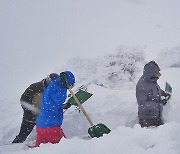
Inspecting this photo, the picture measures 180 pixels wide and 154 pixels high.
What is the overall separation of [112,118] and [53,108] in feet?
6.16

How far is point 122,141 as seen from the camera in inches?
104

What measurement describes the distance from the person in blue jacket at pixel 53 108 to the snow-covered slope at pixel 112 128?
38 cm

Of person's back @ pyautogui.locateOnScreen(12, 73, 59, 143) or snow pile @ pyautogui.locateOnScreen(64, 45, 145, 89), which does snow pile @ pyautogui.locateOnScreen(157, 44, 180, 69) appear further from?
person's back @ pyautogui.locateOnScreen(12, 73, 59, 143)

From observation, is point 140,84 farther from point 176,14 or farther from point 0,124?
point 176,14

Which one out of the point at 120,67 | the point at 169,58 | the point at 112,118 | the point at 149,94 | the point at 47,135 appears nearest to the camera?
the point at 47,135

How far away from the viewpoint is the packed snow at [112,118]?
2615mm

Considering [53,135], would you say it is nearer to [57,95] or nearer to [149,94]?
[57,95]

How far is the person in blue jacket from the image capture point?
4.00 metres

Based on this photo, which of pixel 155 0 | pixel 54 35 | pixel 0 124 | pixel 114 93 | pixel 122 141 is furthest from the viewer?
pixel 155 0

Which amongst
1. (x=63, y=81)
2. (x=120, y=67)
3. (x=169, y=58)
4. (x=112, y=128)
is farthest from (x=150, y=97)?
(x=169, y=58)

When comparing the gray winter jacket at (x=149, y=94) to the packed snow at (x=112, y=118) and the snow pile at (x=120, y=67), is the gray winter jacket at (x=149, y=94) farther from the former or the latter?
the snow pile at (x=120, y=67)

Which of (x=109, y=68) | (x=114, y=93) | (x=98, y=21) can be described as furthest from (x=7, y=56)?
(x=114, y=93)

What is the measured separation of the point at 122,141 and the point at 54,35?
544 inches

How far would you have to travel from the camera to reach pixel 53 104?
4055 mm
